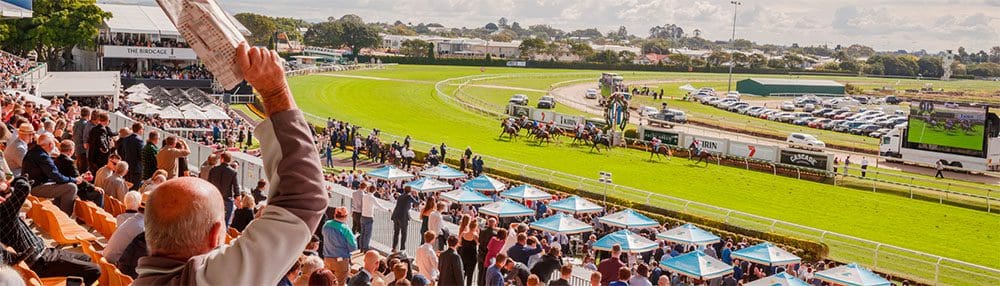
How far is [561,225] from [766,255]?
3.93 metres

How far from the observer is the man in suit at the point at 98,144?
9891 millimetres

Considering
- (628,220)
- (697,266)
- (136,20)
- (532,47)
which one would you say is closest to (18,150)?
(697,266)

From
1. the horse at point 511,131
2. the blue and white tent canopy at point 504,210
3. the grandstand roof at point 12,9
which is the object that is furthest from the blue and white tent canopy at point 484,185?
the horse at point 511,131

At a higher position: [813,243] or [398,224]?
[398,224]

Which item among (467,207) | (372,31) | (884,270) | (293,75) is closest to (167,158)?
(467,207)

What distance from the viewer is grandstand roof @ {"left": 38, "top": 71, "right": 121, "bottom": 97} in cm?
3269

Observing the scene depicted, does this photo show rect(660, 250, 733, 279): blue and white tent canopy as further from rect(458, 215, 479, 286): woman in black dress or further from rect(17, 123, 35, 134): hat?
rect(17, 123, 35, 134): hat

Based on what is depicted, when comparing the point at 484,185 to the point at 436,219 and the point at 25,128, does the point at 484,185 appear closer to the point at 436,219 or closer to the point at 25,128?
the point at 436,219

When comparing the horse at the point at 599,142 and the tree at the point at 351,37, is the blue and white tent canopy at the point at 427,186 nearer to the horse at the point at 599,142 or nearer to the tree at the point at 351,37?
the horse at the point at 599,142

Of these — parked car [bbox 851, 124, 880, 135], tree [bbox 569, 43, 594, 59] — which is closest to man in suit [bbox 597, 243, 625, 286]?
parked car [bbox 851, 124, 880, 135]

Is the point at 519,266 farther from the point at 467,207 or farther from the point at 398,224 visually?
the point at 467,207

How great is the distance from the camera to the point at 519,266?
9.38m

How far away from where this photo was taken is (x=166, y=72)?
50.1m

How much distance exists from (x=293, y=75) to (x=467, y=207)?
56177mm
